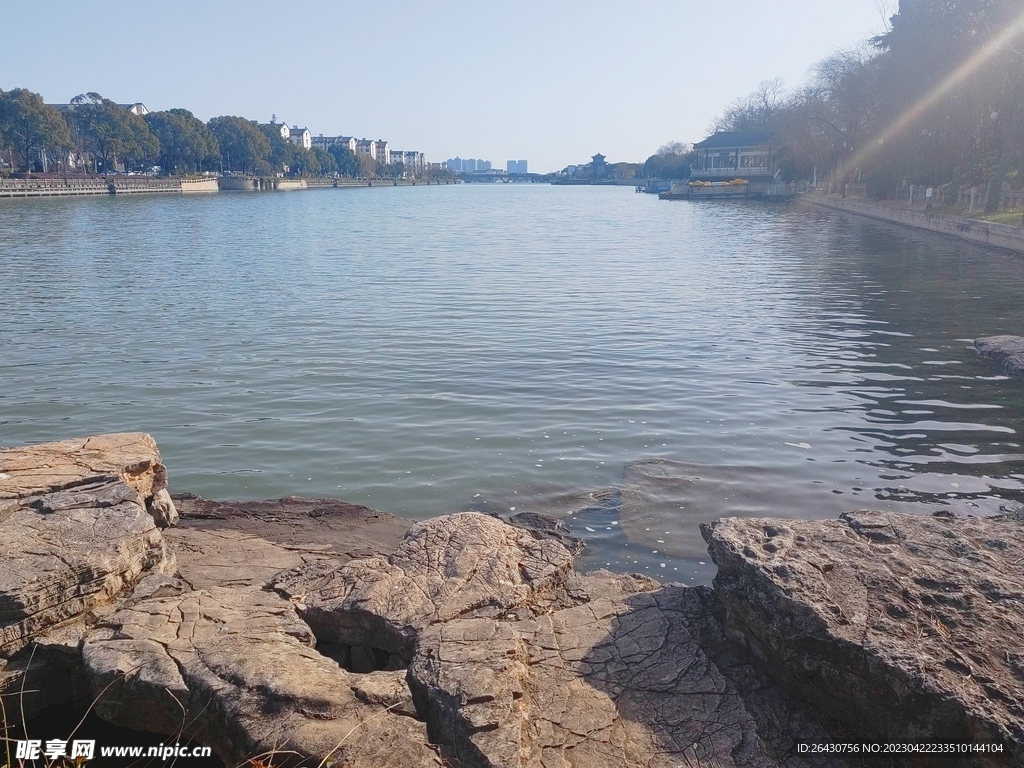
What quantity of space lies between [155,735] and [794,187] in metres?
95.6

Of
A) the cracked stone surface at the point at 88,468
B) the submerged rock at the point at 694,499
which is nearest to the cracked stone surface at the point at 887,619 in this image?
the submerged rock at the point at 694,499

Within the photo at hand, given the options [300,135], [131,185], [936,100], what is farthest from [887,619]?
[300,135]

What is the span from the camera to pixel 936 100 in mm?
39312

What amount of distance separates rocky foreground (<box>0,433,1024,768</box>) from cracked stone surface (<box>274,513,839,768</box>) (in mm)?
13

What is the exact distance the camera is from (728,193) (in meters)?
92.8

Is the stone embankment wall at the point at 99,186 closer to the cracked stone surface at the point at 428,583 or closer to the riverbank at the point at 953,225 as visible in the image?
the riverbank at the point at 953,225

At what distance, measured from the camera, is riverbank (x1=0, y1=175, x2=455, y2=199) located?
246 ft

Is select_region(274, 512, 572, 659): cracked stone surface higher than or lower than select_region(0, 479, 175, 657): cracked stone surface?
lower

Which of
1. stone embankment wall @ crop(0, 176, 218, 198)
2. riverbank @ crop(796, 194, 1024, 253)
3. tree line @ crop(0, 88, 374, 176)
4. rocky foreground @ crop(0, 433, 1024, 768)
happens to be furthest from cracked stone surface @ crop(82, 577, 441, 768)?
tree line @ crop(0, 88, 374, 176)

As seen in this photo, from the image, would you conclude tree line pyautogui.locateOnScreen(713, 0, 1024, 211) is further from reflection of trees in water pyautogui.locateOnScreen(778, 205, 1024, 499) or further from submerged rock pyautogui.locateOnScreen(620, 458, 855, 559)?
submerged rock pyautogui.locateOnScreen(620, 458, 855, 559)

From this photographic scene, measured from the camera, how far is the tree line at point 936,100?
33.9m

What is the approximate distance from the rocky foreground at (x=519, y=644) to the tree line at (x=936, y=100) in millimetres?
35744

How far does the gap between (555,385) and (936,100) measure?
1431 inches

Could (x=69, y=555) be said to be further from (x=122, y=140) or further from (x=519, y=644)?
(x=122, y=140)
